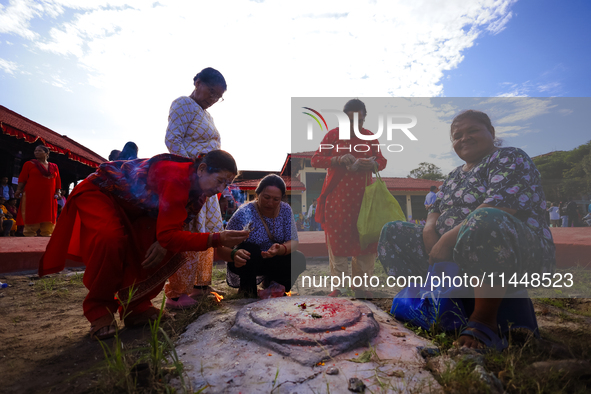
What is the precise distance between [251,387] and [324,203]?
195 cm

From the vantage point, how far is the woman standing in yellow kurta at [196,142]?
239cm

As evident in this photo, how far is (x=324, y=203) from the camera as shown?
2.95m

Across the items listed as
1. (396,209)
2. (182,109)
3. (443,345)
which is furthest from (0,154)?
(443,345)

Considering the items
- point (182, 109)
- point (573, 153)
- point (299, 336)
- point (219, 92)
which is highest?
point (219, 92)

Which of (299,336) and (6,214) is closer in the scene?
(299,336)

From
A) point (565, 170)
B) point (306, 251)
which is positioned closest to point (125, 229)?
point (565, 170)

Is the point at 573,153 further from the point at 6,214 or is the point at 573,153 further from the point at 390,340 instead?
the point at 6,214

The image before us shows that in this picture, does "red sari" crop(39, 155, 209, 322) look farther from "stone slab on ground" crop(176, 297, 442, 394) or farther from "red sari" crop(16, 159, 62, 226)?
"red sari" crop(16, 159, 62, 226)

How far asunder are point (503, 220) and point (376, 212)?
3.99ft

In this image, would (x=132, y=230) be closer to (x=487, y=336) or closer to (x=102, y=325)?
(x=102, y=325)

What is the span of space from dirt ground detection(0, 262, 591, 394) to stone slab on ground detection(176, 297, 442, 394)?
0.36m

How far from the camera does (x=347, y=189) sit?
2816 millimetres

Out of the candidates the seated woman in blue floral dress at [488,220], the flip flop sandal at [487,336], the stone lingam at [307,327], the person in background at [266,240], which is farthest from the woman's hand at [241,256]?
the flip flop sandal at [487,336]

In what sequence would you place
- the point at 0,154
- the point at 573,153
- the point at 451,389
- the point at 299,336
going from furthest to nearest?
1. the point at 0,154
2. the point at 573,153
3. the point at 299,336
4. the point at 451,389
